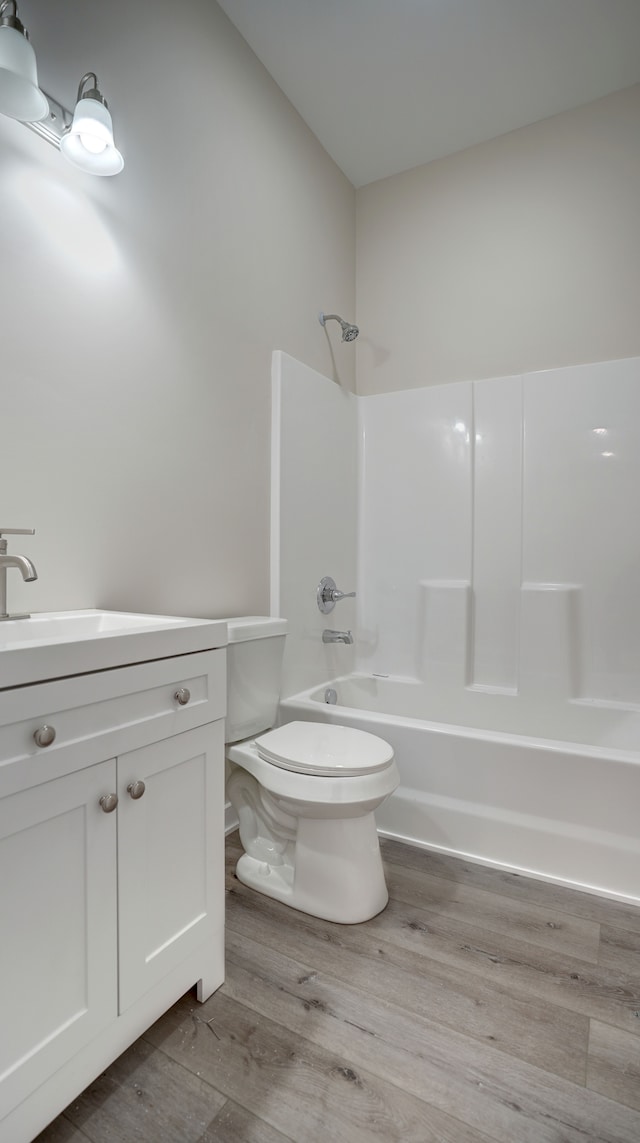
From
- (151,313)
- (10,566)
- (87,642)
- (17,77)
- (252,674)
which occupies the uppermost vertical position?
(17,77)

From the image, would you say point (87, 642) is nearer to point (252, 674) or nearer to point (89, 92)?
point (252, 674)

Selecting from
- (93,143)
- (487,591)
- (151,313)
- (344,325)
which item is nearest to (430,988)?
(487,591)

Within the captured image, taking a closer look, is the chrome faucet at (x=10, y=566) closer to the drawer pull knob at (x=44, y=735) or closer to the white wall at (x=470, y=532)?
the drawer pull knob at (x=44, y=735)

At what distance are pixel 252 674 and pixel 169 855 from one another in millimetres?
731

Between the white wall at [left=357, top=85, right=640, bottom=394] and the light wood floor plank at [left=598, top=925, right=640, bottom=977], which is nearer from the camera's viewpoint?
the light wood floor plank at [left=598, top=925, right=640, bottom=977]

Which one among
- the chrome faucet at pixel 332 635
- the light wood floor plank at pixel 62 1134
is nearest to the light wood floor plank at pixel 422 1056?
the light wood floor plank at pixel 62 1134

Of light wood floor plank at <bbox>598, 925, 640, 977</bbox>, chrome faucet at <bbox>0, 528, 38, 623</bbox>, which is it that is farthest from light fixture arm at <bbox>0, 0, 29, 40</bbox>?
light wood floor plank at <bbox>598, 925, 640, 977</bbox>

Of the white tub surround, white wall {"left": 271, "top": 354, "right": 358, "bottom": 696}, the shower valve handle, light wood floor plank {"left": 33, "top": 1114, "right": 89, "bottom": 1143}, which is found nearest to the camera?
light wood floor plank {"left": 33, "top": 1114, "right": 89, "bottom": 1143}

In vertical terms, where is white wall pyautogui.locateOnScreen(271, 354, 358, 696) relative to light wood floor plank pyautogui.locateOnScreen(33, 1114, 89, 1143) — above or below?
above

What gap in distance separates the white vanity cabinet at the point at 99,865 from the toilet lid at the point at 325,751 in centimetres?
36

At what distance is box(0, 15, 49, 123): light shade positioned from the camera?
42.1 inches

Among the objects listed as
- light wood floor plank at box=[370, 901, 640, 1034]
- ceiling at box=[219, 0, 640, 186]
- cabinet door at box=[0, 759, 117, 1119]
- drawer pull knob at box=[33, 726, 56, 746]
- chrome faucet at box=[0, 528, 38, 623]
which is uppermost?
ceiling at box=[219, 0, 640, 186]

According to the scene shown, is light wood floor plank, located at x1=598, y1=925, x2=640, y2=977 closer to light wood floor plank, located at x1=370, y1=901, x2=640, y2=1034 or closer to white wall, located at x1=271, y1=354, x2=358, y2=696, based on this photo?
light wood floor plank, located at x1=370, y1=901, x2=640, y2=1034

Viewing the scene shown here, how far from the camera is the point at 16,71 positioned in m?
1.08
